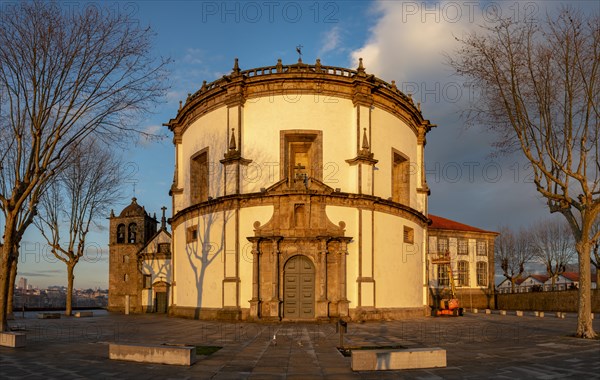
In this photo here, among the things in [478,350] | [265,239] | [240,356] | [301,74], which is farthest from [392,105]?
[240,356]

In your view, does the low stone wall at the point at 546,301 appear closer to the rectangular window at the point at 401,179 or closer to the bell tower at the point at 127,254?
the rectangular window at the point at 401,179

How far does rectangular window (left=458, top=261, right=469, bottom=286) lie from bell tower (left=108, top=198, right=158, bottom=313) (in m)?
30.9

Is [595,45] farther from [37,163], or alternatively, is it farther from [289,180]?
[37,163]

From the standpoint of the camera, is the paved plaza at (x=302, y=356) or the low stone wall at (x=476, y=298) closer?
the paved plaza at (x=302, y=356)

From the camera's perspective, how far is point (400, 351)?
37.0 ft

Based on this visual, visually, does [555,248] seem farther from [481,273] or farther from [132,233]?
[132,233]

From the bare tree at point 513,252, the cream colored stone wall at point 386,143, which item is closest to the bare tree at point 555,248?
the bare tree at point 513,252

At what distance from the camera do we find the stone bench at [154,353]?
462 inches

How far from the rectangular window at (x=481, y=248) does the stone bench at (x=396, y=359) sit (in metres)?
44.5

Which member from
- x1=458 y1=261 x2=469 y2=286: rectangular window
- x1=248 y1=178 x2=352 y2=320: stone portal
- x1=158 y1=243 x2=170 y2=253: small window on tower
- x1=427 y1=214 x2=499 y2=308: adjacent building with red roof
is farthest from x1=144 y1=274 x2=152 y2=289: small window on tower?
x1=458 y1=261 x2=469 y2=286: rectangular window

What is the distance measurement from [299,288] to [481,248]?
3392 centimetres

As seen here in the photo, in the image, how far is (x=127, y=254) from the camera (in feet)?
143

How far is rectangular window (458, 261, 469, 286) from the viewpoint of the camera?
5162cm

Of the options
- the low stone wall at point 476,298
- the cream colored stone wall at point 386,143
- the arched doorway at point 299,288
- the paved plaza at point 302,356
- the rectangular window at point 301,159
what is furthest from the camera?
the low stone wall at point 476,298
